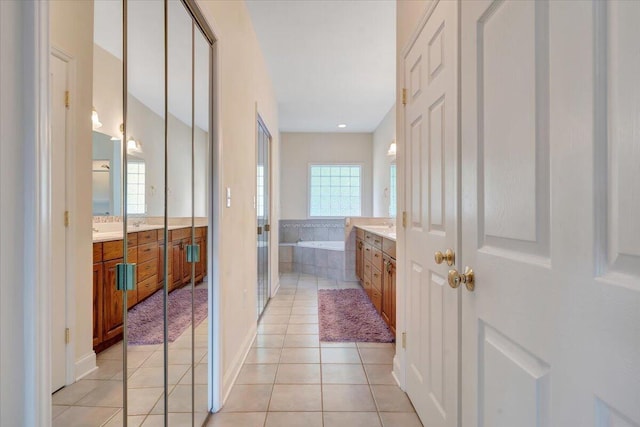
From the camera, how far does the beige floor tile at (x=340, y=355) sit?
2.43 meters

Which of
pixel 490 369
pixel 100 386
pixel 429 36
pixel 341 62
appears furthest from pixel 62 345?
pixel 341 62

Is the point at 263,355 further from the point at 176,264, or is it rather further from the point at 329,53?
the point at 329,53

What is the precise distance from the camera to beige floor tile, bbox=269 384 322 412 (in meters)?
1.85

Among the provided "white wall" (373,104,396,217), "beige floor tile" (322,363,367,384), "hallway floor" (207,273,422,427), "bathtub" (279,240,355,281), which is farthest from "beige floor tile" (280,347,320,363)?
"white wall" (373,104,396,217)

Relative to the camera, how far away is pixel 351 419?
5.74 feet

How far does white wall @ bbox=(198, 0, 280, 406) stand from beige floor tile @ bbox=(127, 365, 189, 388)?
380mm

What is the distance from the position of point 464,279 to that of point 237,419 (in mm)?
1436

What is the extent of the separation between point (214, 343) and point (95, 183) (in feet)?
3.98

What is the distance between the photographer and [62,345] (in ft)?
2.55

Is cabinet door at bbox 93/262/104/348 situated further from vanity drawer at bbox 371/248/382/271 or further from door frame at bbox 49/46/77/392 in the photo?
vanity drawer at bbox 371/248/382/271

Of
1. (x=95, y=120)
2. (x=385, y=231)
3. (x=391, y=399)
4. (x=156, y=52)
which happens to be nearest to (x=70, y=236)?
(x=95, y=120)

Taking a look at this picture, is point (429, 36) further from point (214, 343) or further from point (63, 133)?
point (214, 343)

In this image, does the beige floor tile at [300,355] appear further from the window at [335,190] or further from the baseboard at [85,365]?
the window at [335,190]

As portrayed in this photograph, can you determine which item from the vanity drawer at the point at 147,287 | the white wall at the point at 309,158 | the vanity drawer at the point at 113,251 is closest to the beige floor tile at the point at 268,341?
the vanity drawer at the point at 147,287
